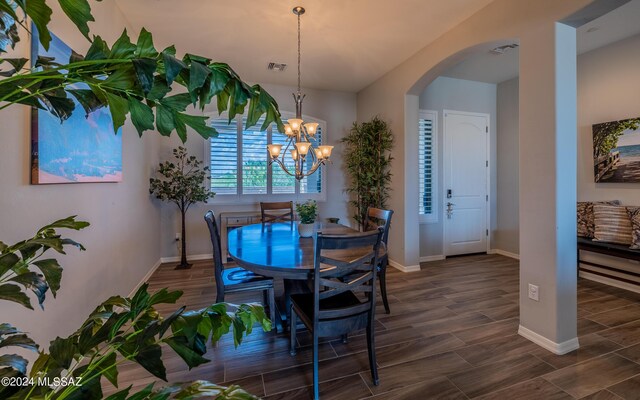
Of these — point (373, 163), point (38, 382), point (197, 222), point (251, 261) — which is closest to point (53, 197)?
point (251, 261)

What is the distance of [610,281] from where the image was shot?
360cm

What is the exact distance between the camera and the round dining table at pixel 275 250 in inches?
72.9

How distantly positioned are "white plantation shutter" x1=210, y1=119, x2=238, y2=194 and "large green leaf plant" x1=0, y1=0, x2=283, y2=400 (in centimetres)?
412

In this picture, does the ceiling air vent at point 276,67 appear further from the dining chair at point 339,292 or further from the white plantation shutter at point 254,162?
the dining chair at point 339,292

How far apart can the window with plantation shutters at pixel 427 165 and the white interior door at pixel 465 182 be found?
0.78 feet

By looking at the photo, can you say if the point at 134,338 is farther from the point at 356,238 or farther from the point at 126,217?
the point at 126,217

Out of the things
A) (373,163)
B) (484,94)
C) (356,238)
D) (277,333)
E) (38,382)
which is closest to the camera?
(38,382)

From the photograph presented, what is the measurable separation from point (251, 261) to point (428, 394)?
4.67 ft

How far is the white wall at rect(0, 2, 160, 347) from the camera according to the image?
1447mm

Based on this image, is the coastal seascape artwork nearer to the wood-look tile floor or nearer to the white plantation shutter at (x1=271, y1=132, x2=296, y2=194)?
the wood-look tile floor

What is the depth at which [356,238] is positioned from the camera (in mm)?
1708

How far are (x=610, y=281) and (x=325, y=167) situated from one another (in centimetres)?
432

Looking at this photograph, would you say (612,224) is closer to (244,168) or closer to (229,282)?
(229,282)

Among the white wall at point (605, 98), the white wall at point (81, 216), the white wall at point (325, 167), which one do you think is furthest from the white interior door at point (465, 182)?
the white wall at point (81, 216)
